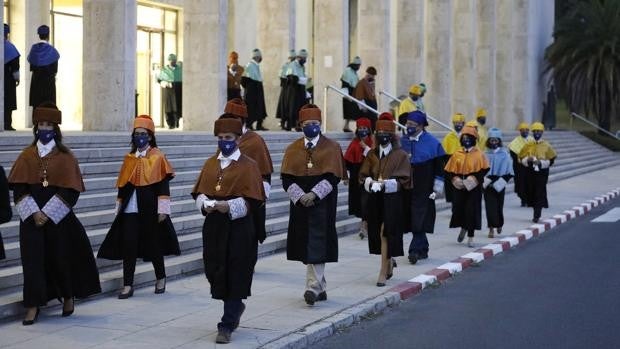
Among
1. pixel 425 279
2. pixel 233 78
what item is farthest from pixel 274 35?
pixel 425 279

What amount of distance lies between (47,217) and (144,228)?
168cm

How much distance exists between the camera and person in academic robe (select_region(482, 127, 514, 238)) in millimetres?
17281

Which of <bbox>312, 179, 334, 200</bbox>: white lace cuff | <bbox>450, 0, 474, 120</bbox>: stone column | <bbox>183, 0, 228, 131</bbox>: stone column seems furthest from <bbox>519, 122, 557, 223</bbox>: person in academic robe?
<bbox>450, 0, 474, 120</bbox>: stone column

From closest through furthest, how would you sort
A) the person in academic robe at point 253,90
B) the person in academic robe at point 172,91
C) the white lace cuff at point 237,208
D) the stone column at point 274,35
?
the white lace cuff at point 237,208 < the person in academic robe at point 253,90 < the stone column at point 274,35 < the person in academic robe at point 172,91

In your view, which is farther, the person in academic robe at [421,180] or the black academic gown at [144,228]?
the person in academic robe at [421,180]

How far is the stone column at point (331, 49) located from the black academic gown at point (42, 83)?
11.5m

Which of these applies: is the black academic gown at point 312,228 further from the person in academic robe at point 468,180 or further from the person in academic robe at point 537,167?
the person in academic robe at point 537,167

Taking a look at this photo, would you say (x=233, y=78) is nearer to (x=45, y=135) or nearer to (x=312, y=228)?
(x=312, y=228)

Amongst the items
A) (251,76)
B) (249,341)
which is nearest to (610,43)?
(251,76)

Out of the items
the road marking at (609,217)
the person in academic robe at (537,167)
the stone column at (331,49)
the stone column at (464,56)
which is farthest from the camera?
the stone column at (464,56)

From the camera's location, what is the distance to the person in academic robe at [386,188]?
1178 centimetres

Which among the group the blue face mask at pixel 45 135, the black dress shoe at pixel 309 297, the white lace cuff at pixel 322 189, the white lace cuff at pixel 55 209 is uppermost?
the blue face mask at pixel 45 135

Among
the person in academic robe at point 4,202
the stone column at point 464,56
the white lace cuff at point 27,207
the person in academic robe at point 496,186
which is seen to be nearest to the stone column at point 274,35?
the person in academic robe at point 496,186

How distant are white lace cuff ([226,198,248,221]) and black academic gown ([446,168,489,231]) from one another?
25.7 feet
